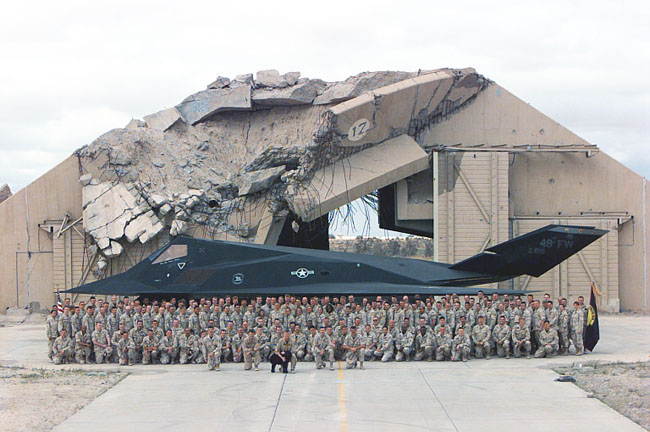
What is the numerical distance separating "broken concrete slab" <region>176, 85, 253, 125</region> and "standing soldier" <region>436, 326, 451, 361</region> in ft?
44.5

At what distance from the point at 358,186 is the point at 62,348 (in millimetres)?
11000

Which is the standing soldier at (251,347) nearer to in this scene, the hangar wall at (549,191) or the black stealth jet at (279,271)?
the black stealth jet at (279,271)

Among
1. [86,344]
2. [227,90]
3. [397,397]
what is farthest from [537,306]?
Result: [227,90]

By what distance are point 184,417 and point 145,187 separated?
14.6 m

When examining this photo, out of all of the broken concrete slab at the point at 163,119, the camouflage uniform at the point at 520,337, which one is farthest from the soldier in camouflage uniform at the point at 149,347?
the broken concrete slab at the point at 163,119

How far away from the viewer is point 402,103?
23.2 metres

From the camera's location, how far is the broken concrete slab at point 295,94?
2525cm

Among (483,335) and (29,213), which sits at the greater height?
(29,213)

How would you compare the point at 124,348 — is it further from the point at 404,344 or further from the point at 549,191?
the point at 549,191

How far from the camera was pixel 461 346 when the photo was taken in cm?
1491

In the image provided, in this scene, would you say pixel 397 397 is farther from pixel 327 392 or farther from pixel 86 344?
pixel 86 344

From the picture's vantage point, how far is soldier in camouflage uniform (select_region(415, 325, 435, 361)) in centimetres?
1505

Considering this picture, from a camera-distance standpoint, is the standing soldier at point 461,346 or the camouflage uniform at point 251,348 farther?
the standing soldier at point 461,346

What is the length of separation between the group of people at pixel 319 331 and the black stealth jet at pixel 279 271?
1.84 meters
